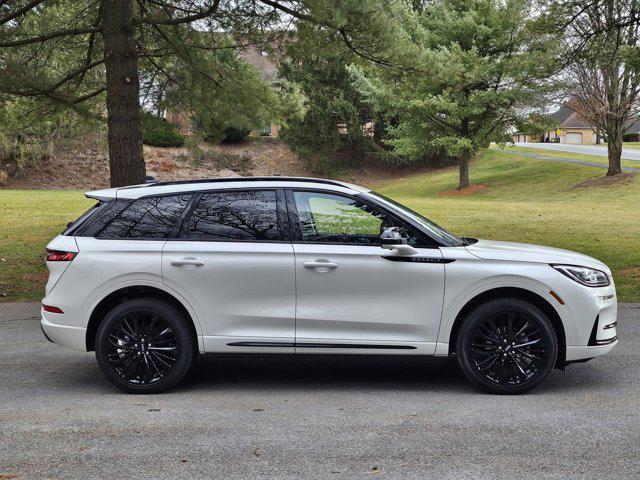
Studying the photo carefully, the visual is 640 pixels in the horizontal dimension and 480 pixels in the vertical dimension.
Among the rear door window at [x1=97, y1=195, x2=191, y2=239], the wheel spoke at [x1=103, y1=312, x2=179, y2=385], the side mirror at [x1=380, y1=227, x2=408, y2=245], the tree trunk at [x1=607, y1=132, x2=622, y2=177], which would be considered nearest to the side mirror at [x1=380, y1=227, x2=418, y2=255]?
the side mirror at [x1=380, y1=227, x2=408, y2=245]

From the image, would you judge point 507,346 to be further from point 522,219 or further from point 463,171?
point 463,171

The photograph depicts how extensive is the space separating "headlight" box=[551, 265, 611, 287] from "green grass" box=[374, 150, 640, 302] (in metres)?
5.12

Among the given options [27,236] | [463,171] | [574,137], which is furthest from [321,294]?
[574,137]

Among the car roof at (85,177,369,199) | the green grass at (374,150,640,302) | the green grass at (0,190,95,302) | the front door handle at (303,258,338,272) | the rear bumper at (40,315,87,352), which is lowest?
the green grass at (374,150,640,302)

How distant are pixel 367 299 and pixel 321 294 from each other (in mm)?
356

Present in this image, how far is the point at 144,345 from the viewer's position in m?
5.71

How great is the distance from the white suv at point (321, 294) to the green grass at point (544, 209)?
5.49 metres

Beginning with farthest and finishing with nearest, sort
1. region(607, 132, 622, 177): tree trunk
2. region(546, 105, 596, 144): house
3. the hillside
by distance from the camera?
region(546, 105, 596, 144): house → the hillside → region(607, 132, 622, 177): tree trunk

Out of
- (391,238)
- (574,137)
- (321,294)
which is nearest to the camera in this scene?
(391,238)

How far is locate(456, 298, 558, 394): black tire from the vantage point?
558cm

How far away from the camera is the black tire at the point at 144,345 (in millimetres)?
5699

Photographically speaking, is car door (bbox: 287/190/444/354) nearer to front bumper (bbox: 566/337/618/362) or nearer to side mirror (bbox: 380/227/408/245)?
side mirror (bbox: 380/227/408/245)

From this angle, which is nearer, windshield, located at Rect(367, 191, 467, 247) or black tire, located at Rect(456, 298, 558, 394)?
black tire, located at Rect(456, 298, 558, 394)

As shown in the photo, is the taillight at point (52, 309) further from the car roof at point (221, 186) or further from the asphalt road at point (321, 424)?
the car roof at point (221, 186)
